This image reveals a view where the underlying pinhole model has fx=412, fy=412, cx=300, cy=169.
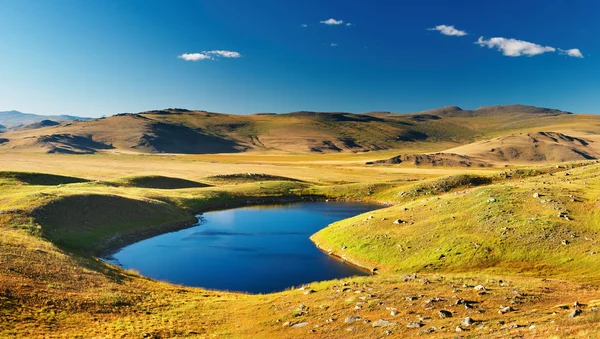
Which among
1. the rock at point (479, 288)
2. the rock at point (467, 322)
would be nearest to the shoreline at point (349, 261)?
the rock at point (479, 288)

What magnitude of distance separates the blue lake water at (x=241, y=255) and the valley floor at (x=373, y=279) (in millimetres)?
3940

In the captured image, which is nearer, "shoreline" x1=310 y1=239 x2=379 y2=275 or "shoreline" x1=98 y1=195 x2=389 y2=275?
"shoreline" x1=310 y1=239 x2=379 y2=275

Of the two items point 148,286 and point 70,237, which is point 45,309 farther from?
point 70,237

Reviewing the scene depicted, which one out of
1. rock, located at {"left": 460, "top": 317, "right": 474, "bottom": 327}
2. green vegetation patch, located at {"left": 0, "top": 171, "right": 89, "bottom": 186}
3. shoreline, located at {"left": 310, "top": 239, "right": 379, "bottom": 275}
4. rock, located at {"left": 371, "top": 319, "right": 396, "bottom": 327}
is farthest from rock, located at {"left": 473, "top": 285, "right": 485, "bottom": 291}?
green vegetation patch, located at {"left": 0, "top": 171, "right": 89, "bottom": 186}

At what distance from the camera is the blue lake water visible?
158ft

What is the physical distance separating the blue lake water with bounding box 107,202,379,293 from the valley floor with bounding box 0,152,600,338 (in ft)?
12.9

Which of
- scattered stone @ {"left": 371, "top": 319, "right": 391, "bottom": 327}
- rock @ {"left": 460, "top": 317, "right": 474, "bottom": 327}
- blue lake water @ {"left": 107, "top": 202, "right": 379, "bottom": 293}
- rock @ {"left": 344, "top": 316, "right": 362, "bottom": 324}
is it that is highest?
rock @ {"left": 460, "top": 317, "right": 474, "bottom": 327}

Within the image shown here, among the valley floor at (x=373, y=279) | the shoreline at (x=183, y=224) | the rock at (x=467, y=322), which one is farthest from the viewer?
the shoreline at (x=183, y=224)

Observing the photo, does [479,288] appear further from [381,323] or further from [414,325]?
[381,323]

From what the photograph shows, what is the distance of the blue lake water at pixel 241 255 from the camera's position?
48.2m

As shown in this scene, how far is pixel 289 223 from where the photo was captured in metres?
82.2

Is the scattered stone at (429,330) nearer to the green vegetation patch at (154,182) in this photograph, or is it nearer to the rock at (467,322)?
the rock at (467,322)

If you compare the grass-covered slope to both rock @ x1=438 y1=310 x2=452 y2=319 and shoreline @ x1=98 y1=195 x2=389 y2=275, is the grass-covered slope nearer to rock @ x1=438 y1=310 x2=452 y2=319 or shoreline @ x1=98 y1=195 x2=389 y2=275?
shoreline @ x1=98 y1=195 x2=389 y2=275

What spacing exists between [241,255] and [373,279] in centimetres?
2751
